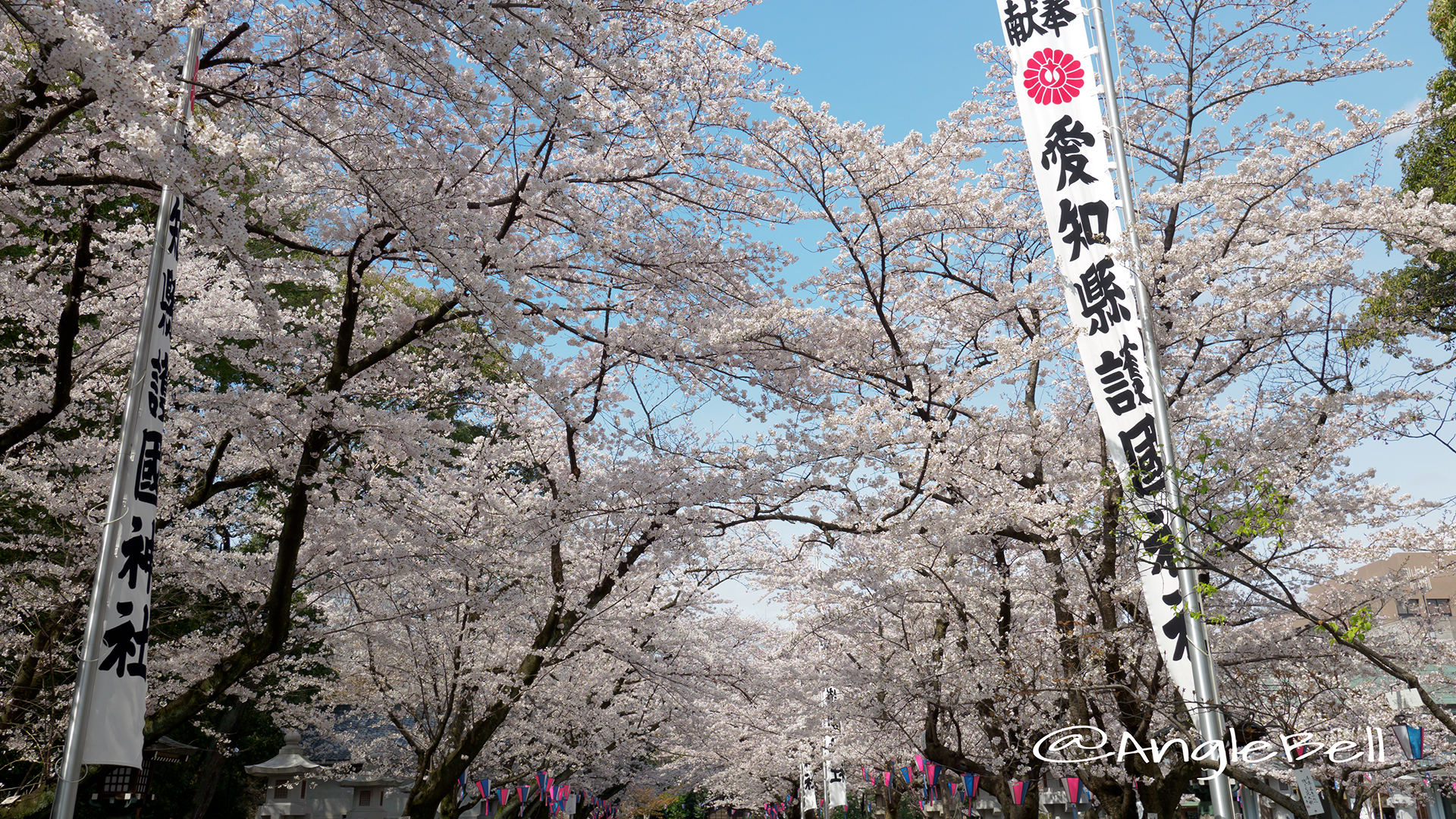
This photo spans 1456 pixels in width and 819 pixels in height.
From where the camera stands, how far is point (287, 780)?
17.6 m

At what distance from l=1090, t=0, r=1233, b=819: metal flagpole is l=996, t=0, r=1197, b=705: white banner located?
82mm

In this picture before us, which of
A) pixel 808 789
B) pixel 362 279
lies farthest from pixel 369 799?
pixel 362 279

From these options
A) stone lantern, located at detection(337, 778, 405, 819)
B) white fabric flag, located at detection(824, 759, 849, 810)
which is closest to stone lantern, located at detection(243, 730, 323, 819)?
stone lantern, located at detection(337, 778, 405, 819)

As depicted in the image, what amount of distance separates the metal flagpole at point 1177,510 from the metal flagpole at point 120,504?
5.80 m

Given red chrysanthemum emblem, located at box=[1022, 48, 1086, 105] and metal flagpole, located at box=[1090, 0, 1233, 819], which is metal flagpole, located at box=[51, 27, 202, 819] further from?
red chrysanthemum emblem, located at box=[1022, 48, 1086, 105]

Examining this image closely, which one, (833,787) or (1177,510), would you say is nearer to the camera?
(1177,510)

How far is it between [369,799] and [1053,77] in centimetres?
2024

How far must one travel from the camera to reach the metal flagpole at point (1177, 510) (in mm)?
5789

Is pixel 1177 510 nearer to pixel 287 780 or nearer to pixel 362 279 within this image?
pixel 362 279

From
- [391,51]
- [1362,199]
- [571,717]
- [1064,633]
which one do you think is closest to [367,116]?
[391,51]

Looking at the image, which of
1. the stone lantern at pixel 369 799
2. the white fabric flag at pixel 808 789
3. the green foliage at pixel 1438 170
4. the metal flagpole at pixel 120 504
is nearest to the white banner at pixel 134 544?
the metal flagpole at pixel 120 504
